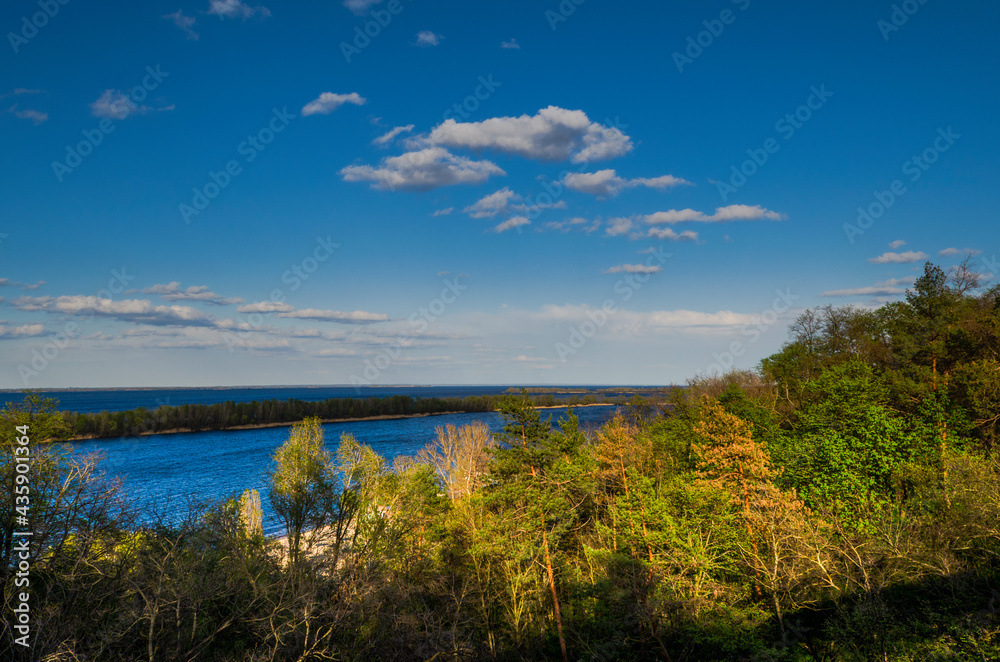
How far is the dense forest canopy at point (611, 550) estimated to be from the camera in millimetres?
15102

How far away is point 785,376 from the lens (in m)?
49.7

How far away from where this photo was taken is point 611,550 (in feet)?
84.2

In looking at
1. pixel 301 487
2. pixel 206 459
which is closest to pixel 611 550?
pixel 301 487

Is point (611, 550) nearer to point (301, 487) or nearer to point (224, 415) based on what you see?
point (301, 487)

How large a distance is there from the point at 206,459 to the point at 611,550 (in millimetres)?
80902

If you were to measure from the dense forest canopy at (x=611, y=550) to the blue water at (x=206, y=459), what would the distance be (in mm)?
15622

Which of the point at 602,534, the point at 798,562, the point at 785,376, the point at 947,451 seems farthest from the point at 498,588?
the point at 785,376

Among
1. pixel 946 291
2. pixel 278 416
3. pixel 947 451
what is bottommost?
pixel 278 416

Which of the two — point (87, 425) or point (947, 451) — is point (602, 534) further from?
point (87, 425)

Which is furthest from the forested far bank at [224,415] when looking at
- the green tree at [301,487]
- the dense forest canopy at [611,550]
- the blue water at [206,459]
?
the dense forest canopy at [611,550]

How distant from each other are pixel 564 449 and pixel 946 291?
2643cm

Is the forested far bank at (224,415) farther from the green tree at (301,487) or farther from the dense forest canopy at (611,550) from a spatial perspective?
the dense forest canopy at (611,550)

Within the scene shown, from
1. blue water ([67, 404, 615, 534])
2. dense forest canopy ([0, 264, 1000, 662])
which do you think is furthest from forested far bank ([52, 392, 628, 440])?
dense forest canopy ([0, 264, 1000, 662])

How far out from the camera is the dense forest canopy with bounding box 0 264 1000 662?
15102 mm
